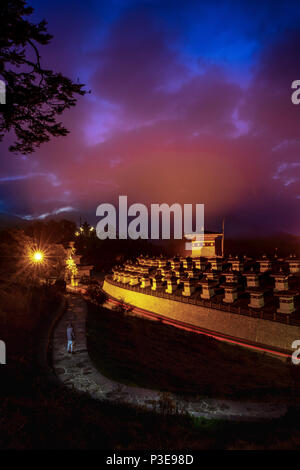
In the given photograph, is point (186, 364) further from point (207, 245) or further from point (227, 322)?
point (207, 245)

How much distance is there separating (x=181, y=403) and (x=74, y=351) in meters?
6.09

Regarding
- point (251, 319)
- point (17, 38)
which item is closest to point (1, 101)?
point (17, 38)

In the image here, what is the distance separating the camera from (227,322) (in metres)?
16.2

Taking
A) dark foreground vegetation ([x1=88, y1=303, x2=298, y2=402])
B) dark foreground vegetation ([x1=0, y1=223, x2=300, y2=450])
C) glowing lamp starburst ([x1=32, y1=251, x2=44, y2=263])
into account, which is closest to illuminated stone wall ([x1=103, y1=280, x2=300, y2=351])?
dark foreground vegetation ([x1=88, y1=303, x2=298, y2=402])

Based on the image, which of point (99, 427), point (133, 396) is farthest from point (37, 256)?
point (99, 427)

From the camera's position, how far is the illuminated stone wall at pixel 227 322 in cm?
1335

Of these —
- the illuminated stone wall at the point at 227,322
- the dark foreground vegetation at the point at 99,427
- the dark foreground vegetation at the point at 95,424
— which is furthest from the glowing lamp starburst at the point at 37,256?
the dark foreground vegetation at the point at 99,427

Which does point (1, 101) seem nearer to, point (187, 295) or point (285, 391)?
point (285, 391)

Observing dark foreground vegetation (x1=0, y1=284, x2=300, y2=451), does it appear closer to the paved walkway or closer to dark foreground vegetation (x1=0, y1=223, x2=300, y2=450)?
A: dark foreground vegetation (x1=0, y1=223, x2=300, y2=450)

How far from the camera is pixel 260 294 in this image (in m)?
15.5

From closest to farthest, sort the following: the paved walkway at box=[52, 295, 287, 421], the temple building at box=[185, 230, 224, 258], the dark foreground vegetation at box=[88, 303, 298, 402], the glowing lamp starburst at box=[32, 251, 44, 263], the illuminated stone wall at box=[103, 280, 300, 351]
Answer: the paved walkway at box=[52, 295, 287, 421] < the dark foreground vegetation at box=[88, 303, 298, 402] < the illuminated stone wall at box=[103, 280, 300, 351] < the glowing lamp starburst at box=[32, 251, 44, 263] < the temple building at box=[185, 230, 224, 258]

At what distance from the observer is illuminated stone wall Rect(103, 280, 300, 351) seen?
13.3 m

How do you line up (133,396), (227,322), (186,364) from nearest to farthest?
(133,396) → (186,364) → (227,322)

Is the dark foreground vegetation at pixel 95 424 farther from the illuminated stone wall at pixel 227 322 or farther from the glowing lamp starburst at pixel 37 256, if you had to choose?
the glowing lamp starburst at pixel 37 256
